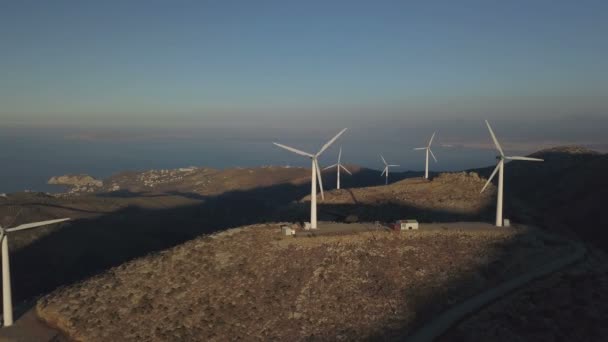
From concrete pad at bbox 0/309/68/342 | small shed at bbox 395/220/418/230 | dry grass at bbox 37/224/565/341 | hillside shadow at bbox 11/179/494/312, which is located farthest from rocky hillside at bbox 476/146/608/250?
concrete pad at bbox 0/309/68/342

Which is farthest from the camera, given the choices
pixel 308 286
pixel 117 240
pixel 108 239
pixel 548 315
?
pixel 117 240

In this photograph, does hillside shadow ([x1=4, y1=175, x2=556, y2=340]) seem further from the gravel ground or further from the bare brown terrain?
the gravel ground

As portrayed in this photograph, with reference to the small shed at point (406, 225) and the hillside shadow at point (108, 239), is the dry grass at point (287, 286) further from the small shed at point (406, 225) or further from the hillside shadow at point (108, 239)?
the hillside shadow at point (108, 239)

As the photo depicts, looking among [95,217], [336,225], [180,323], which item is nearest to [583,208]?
[336,225]

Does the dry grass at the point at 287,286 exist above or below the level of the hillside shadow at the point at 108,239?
above

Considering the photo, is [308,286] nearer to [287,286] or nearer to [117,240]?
[287,286]

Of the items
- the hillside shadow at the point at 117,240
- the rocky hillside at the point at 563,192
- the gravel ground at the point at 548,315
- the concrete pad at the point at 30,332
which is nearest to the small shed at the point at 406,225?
the hillside shadow at the point at 117,240

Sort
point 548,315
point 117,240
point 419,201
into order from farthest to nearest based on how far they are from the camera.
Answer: point 419,201 < point 117,240 < point 548,315

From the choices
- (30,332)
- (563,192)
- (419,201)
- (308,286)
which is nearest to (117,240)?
Answer: (30,332)

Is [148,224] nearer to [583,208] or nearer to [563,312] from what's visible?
[563,312]

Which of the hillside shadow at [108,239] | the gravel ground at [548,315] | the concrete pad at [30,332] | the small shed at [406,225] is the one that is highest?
the small shed at [406,225]
